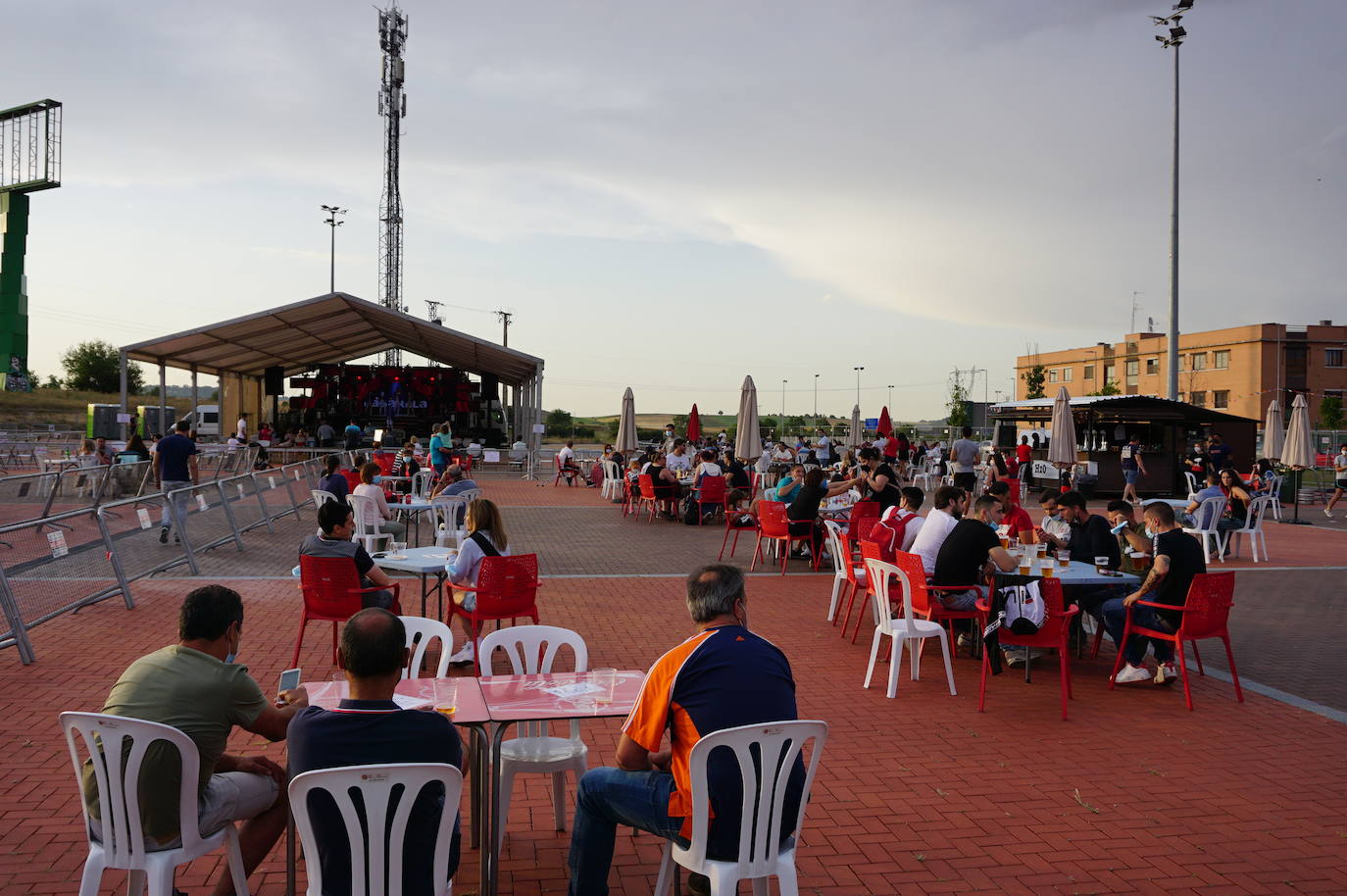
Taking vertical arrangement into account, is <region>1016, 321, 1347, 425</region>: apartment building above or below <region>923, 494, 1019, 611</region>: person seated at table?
above

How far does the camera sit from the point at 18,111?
111 ft

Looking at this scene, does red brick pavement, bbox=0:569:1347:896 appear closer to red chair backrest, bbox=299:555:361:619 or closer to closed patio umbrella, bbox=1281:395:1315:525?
red chair backrest, bbox=299:555:361:619

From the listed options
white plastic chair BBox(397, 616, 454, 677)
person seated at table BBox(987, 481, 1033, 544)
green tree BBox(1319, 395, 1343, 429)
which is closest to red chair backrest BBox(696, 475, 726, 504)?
person seated at table BBox(987, 481, 1033, 544)

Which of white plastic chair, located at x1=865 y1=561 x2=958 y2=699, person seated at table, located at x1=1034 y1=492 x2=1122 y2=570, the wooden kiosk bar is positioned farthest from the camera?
the wooden kiosk bar

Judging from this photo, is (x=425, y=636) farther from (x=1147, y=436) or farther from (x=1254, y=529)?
(x=1147, y=436)

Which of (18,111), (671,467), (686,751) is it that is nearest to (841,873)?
(686,751)

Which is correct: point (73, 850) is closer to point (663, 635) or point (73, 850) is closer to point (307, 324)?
point (663, 635)

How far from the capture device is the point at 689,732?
2834 mm

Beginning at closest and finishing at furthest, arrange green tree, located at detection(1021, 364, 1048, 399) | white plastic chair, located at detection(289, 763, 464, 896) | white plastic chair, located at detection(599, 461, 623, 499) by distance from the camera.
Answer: white plastic chair, located at detection(289, 763, 464, 896) → white plastic chair, located at detection(599, 461, 623, 499) → green tree, located at detection(1021, 364, 1048, 399)

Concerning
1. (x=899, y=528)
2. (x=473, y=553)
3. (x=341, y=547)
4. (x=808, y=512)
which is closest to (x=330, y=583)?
(x=341, y=547)

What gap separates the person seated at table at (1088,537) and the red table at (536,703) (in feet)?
15.3

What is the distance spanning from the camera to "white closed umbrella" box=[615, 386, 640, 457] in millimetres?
21500

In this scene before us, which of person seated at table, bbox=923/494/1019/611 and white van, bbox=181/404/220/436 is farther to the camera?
white van, bbox=181/404/220/436

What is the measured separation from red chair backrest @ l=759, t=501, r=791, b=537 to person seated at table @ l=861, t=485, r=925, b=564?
202 cm
